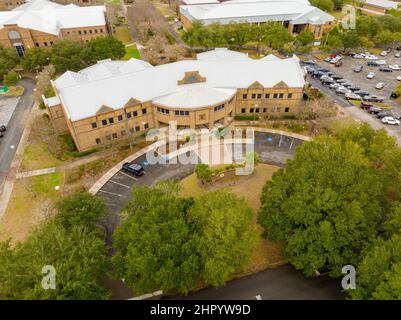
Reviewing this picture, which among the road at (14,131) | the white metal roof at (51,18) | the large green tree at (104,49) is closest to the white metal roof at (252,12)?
the white metal roof at (51,18)

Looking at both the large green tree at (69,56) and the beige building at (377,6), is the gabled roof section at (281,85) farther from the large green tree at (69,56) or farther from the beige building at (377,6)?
the beige building at (377,6)

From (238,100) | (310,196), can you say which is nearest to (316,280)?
(310,196)

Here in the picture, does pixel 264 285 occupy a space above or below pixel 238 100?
below

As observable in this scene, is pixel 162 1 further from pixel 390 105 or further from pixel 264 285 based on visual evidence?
pixel 264 285

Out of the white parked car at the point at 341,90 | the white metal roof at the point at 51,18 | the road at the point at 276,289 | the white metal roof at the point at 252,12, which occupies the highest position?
the white metal roof at the point at 51,18

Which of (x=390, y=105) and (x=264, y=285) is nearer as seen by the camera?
(x=264, y=285)

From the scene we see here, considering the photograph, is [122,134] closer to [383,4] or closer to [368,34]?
[368,34]
